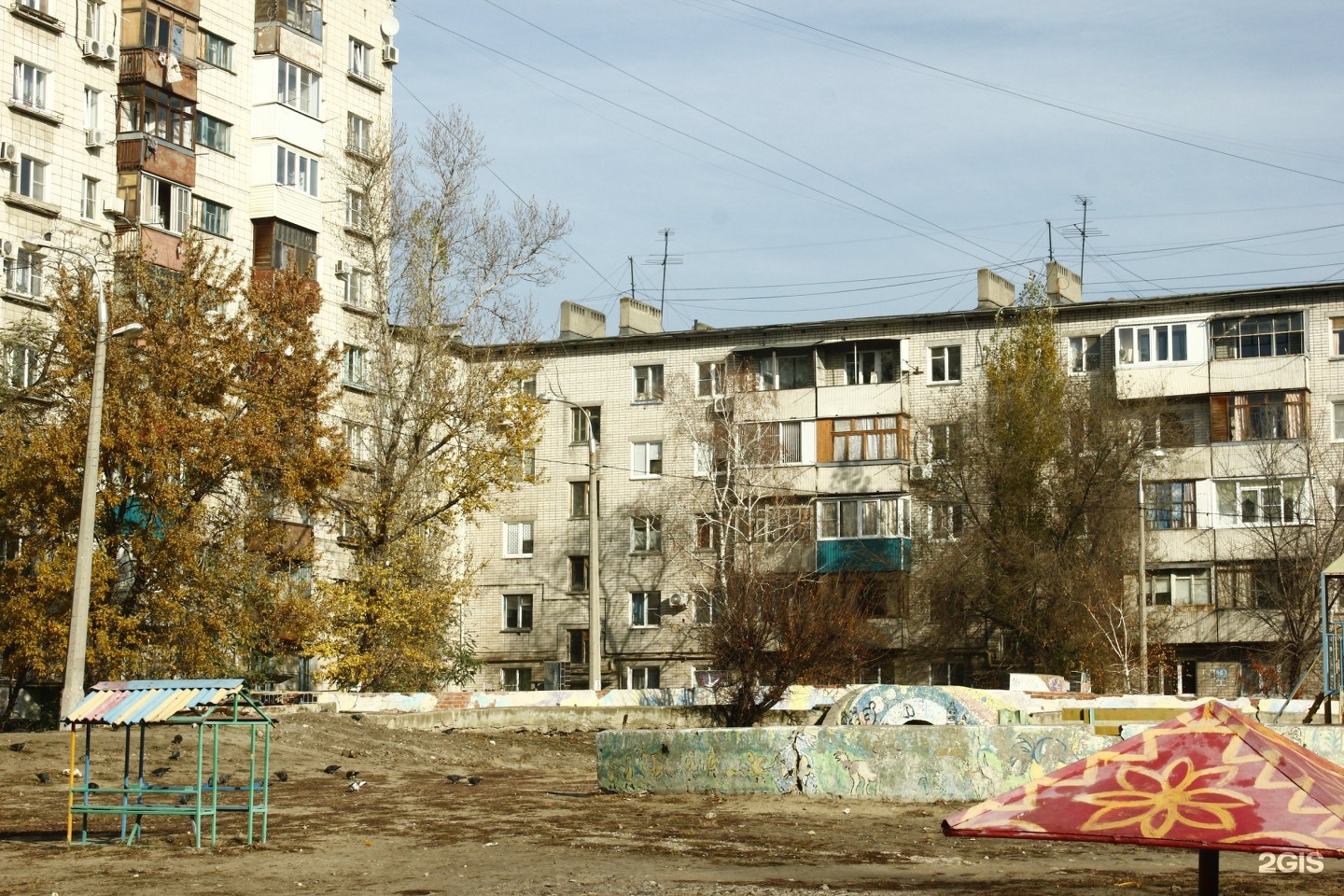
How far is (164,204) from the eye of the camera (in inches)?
1676

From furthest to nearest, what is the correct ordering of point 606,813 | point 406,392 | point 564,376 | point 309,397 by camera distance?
1. point 564,376
2. point 406,392
3. point 309,397
4. point 606,813

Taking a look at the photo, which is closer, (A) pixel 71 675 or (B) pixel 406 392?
(A) pixel 71 675

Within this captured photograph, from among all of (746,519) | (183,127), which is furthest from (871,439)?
(183,127)

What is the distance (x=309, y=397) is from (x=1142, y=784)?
32796 mm

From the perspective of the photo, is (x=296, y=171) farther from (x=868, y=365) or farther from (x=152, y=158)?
(x=868, y=365)

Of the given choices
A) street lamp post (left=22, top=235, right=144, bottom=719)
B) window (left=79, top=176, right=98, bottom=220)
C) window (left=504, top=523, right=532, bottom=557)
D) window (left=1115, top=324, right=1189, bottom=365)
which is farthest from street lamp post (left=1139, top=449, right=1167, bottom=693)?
window (left=79, top=176, right=98, bottom=220)

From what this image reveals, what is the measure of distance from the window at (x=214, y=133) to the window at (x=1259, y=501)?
3210 centimetres

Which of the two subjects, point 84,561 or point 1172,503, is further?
point 1172,503

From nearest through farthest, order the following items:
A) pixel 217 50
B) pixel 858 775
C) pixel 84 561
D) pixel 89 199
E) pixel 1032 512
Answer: pixel 858 775 < pixel 84 561 < pixel 89 199 < pixel 217 50 < pixel 1032 512

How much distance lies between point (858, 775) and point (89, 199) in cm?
2943

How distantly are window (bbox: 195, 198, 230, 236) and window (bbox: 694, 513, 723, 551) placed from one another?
18.4 meters

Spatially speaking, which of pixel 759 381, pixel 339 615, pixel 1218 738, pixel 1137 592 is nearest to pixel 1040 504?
pixel 1137 592

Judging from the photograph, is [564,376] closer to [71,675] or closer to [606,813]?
[71,675]

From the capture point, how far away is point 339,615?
129 ft
